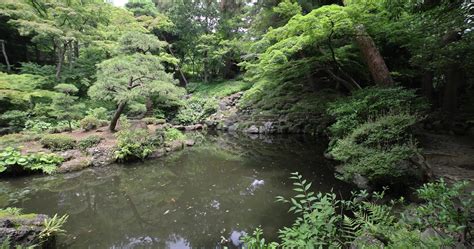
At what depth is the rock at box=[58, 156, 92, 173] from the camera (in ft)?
23.7

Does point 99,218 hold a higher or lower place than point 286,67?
lower

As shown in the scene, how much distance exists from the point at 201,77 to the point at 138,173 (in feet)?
53.8

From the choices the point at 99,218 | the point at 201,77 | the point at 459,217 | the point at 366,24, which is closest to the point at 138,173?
the point at 99,218

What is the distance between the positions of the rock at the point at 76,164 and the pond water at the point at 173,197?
35 centimetres

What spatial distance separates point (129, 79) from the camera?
9391mm

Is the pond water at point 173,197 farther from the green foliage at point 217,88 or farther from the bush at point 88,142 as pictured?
the green foliage at point 217,88

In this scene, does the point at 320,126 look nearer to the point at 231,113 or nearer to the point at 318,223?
the point at 231,113

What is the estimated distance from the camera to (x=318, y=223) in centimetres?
200

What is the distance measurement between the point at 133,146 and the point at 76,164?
1.58m

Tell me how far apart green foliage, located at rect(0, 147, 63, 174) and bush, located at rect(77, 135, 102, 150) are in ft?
3.57

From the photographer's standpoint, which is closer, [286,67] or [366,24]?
[366,24]

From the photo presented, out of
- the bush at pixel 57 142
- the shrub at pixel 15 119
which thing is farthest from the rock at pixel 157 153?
the shrub at pixel 15 119

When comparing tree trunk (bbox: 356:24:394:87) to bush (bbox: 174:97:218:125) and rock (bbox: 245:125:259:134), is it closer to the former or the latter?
rock (bbox: 245:125:259:134)

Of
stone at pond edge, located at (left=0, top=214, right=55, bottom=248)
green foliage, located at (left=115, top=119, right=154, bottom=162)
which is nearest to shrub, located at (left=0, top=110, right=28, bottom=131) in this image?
green foliage, located at (left=115, top=119, right=154, bottom=162)
